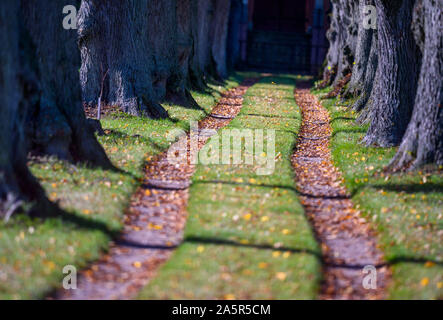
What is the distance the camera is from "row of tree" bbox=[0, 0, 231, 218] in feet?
21.6

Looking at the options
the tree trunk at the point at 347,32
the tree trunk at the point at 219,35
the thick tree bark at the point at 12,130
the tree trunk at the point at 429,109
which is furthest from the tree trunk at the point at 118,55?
the tree trunk at the point at 219,35

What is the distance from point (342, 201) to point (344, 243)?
180 centimetres

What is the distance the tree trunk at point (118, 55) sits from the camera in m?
14.2

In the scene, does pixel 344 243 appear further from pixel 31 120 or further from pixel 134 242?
pixel 31 120

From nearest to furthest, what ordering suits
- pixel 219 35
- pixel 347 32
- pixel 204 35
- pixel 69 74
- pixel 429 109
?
pixel 69 74 < pixel 429 109 < pixel 347 32 < pixel 204 35 < pixel 219 35

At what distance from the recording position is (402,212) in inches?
309

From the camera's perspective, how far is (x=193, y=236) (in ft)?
21.6

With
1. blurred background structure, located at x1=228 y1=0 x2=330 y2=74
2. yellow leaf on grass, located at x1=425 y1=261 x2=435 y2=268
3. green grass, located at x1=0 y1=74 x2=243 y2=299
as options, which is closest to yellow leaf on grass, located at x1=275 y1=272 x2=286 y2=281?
yellow leaf on grass, located at x1=425 y1=261 x2=435 y2=268

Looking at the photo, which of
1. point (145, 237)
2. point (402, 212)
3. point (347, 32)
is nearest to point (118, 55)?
point (145, 237)

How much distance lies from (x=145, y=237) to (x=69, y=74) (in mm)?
3562

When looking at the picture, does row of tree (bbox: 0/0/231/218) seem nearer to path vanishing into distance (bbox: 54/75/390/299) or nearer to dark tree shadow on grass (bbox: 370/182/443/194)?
path vanishing into distance (bbox: 54/75/390/299)

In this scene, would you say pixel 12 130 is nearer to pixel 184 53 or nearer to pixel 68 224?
pixel 68 224

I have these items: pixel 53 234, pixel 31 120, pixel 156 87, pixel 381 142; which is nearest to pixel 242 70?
pixel 156 87

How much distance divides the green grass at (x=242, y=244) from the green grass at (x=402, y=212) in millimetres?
842
